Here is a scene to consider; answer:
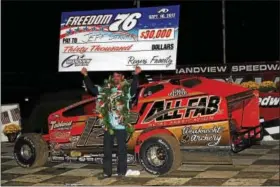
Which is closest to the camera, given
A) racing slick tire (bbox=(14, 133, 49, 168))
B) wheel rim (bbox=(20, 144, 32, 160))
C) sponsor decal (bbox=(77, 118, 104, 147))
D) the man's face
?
the man's face

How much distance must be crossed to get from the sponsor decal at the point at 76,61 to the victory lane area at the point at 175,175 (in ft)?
6.12

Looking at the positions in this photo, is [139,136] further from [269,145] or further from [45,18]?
[45,18]

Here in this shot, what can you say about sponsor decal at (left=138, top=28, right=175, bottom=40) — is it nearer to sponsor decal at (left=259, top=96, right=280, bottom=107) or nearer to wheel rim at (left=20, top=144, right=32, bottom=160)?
wheel rim at (left=20, top=144, right=32, bottom=160)

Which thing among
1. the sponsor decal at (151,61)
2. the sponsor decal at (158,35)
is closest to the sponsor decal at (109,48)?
the sponsor decal at (151,61)

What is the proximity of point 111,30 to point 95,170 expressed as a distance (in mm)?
2540

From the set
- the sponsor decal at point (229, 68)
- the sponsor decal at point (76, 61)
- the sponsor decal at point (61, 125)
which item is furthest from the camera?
the sponsor decal at point (229, 68)

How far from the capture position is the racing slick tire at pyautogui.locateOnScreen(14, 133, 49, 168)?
343 inches

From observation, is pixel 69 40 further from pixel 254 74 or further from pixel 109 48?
pixel 254 74

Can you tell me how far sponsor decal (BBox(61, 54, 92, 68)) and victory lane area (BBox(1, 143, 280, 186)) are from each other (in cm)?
187

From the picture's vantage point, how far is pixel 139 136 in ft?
26.0

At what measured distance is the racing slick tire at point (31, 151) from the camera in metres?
8.71

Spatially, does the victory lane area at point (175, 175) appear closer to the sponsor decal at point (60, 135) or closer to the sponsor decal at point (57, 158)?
the sponsor decal at point (57, 158)

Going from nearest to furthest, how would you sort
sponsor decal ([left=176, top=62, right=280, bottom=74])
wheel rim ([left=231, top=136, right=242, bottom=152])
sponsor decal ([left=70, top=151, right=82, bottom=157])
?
wheel rim ([left=231, top=136, right=242, bottom=152]), sponsor decal ([left=70, top=151, right=82, bottom=157]), sponsor decal ([left=176, top=62, right=280, bottom=74])

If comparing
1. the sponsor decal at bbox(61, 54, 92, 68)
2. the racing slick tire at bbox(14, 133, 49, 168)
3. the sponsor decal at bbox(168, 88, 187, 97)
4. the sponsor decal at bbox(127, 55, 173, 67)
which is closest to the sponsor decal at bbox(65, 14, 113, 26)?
the sponsor decal at bbox(61, 54, 92, 68)
